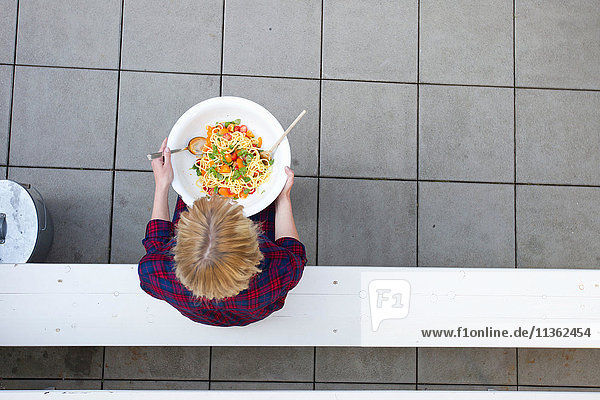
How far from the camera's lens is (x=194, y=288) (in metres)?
1.29

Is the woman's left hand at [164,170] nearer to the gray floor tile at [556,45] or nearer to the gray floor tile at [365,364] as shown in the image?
the gray floor tile at [365,364]

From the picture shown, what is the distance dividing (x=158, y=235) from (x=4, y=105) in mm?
1321

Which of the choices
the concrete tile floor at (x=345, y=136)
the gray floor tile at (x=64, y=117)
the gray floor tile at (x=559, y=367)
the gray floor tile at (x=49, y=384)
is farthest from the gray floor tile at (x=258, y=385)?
the gray floor tile at (x=64, y=117)

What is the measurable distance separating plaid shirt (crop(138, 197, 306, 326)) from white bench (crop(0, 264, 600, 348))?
0.24m

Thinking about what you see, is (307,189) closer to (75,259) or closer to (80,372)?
(75,259)

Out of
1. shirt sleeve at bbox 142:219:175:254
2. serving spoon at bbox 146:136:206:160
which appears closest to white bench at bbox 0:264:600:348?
shirt sleeve at bbox 142:219:175:254

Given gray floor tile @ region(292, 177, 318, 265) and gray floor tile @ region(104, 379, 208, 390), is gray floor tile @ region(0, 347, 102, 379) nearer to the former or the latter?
gray floor tile @ region(104, 379, 208, 390)

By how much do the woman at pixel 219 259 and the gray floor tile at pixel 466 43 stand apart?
120cm

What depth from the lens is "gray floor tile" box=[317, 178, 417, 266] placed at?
2.42 meters

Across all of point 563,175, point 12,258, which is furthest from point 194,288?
point 563,175
